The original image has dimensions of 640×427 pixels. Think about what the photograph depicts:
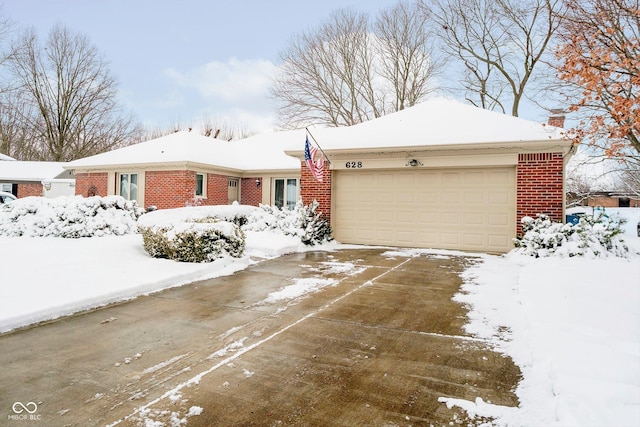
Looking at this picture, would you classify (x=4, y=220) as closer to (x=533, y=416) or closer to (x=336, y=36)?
(x=533, y=416)

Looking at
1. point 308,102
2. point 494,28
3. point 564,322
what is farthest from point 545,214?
point 308,102

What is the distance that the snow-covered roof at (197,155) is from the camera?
57.8ft

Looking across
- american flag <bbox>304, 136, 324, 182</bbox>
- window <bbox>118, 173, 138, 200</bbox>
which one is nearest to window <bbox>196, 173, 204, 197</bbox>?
window <bbox>118, 173, 138, 200</bbox>

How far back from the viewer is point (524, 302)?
5402 mm

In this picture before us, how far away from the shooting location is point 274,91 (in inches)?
1126

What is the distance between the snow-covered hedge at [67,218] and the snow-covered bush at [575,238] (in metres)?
9.62

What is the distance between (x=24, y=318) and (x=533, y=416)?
17.4 feet

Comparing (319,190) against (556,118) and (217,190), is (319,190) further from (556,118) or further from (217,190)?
(556,118)

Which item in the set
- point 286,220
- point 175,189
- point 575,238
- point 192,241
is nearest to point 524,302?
point 575,238

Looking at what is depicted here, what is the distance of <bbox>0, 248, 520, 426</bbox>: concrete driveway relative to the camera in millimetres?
2855

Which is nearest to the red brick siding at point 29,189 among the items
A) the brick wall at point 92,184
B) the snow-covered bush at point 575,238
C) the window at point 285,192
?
the brick wall at point 92,184

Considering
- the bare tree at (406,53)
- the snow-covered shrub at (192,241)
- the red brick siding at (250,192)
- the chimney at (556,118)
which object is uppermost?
the bare tree at (406,53)

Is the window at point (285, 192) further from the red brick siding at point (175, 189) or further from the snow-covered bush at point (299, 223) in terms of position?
the snow-covered bush at point (299, 223)

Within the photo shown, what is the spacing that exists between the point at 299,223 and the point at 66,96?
30576mm
